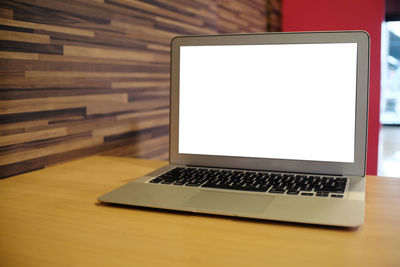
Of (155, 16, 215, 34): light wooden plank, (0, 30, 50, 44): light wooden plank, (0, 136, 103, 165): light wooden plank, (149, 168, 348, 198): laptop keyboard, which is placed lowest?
(149, 168, 348, 198): laptop keyboard

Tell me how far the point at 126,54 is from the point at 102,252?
2.80 feet

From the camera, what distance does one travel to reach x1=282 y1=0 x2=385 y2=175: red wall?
256 centimetres

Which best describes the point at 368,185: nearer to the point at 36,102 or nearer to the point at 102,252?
the point at 102,252

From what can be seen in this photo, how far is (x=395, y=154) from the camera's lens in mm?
4832

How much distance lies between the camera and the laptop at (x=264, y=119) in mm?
726

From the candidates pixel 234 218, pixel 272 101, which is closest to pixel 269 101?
pixel 272 101

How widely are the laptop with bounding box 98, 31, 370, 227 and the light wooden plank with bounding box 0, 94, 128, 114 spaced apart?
0.30 meters

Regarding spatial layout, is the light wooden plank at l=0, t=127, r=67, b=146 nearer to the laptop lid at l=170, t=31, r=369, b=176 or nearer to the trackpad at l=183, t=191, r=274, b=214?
the laptop lid at l=170, t=31, r=369, b=176

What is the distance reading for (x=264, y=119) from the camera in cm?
85

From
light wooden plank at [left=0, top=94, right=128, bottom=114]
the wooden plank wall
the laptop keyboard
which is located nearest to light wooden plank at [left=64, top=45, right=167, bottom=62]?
the wooden plank wall

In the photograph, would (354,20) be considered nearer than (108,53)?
No

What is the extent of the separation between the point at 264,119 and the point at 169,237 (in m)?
0.39

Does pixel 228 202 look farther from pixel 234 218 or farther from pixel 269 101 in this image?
pixel 269 101

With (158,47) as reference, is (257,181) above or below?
below
